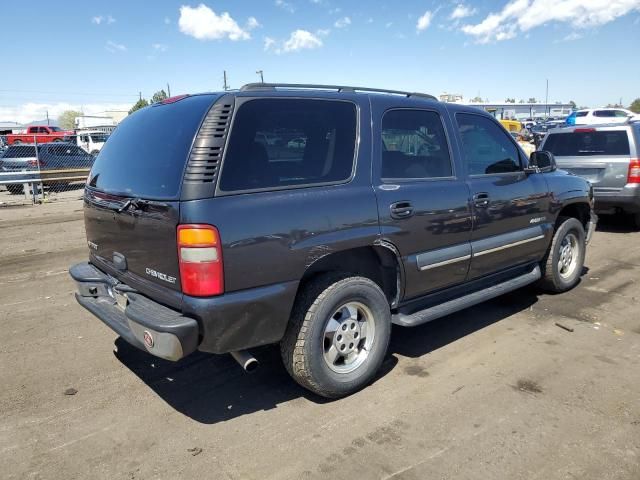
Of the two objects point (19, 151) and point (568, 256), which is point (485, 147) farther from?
point (19, 151)

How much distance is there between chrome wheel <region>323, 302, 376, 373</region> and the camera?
337 cm

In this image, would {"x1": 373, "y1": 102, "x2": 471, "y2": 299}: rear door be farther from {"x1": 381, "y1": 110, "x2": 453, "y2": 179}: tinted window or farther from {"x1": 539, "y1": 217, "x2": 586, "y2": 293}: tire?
{"x1": 539, "y1": 217, "x2": 586, "y2": 293}: tire

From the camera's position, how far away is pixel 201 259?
2740 millimetres

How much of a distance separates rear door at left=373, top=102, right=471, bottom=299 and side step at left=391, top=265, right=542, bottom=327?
152 millimetres

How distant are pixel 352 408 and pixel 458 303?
132 cm

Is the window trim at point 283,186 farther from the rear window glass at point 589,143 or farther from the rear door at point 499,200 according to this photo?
the rear window glass at point 589,143

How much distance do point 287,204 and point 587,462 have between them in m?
2.16

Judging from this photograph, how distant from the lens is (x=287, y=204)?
3.00 m

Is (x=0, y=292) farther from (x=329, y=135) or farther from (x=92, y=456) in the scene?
(x=329, y=135)

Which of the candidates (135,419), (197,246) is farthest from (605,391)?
(135,419)

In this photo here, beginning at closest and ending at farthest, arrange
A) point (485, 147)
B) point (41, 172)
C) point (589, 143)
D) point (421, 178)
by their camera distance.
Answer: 1. point (421, 178)
2. point (485, 147)
3. point (589, 143)
4. point (41, 172)

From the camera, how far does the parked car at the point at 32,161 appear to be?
46.7ft

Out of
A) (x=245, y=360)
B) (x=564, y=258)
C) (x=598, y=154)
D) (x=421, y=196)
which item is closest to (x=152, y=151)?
(x=245, y=360)

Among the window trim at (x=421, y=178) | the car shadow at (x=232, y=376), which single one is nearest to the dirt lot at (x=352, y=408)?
the car shadow at (x=232, y=376)
